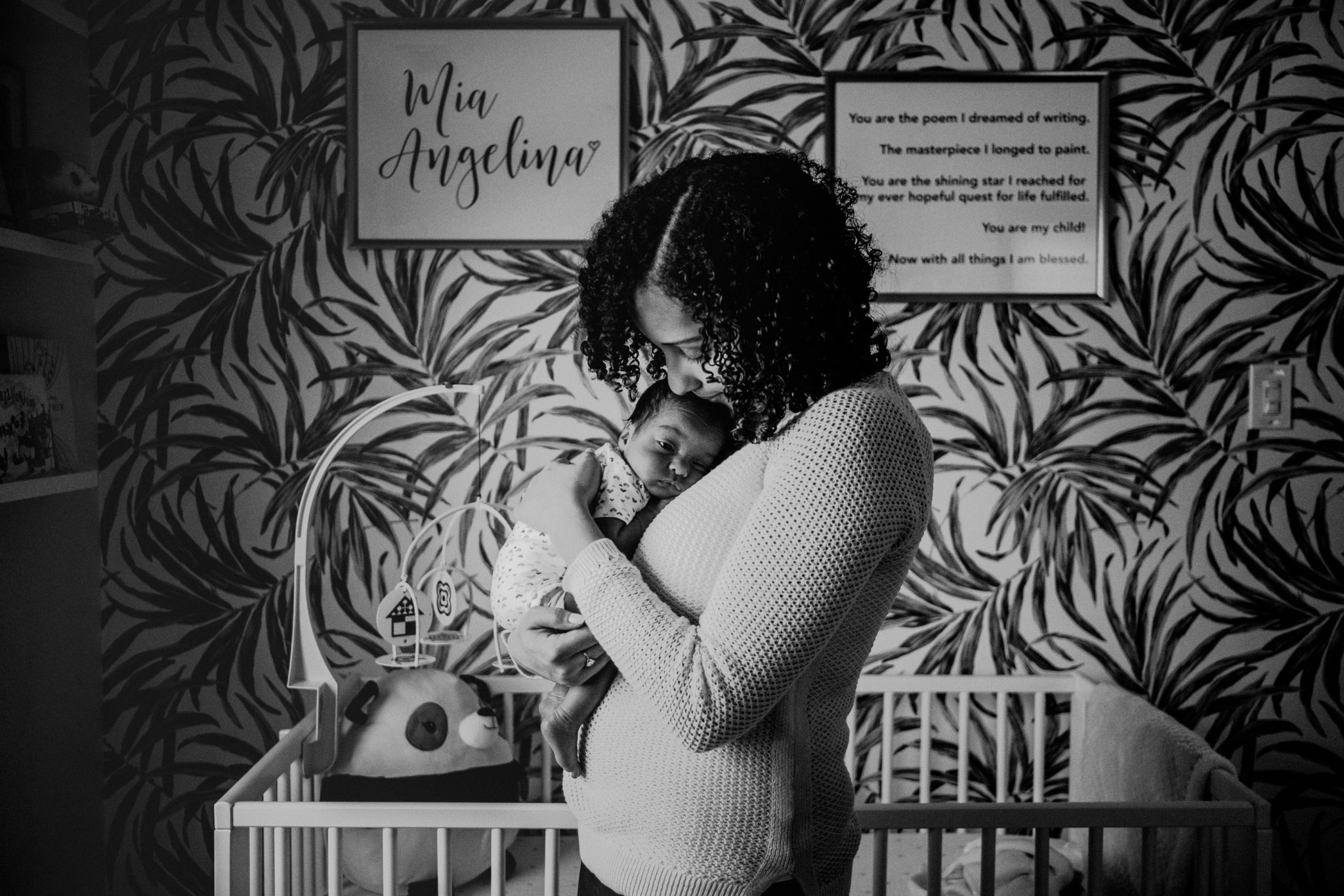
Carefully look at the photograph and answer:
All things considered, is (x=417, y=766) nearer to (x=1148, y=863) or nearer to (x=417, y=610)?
(x=417, y=610)

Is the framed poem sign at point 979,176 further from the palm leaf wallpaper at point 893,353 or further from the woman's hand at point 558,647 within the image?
the woman's hand at point 558,647

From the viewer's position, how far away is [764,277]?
2.83ft

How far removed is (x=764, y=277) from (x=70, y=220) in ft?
4.46

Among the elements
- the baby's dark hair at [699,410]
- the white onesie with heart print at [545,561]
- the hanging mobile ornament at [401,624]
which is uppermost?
the baby's dark hair at [699,410]

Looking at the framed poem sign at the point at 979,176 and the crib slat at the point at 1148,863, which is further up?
the framed poem sign at the point at 979,176

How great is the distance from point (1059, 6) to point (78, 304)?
2015 millimetres

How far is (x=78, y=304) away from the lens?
1.95 meters

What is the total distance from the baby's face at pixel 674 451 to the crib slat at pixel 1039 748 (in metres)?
1.30

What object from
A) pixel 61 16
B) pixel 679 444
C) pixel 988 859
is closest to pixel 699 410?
pixel 679 444

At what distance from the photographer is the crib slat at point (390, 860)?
1.30 meters

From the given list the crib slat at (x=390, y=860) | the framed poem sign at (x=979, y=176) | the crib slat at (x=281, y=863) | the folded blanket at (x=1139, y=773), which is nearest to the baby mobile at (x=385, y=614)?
the crib slat at (x=281, y=863)

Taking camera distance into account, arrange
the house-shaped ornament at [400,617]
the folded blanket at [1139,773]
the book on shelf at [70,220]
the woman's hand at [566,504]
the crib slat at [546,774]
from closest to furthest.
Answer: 1. the woman's hand at [566,504]
2. the folded blanket at [1139,773]
3. the book on shelf at [70,220]
4. the house-shaped ornament at [400,617]
5. the crib slat at [546,774]

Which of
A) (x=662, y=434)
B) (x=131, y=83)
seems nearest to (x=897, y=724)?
(x=662, y=434)

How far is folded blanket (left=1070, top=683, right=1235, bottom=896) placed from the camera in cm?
153
